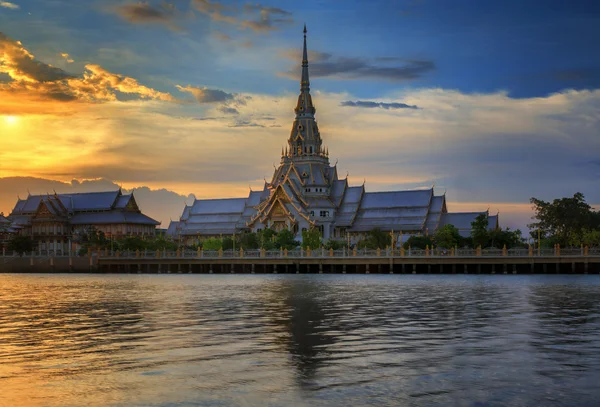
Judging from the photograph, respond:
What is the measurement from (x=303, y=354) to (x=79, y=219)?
135882 millimetres

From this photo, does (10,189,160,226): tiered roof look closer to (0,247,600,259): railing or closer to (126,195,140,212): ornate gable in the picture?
(126,195,140,212): ornate gable

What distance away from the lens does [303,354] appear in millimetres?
23234

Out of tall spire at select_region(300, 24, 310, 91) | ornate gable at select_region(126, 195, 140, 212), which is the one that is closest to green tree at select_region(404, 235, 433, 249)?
tall spire at select_region(300, 24, 310, 91)

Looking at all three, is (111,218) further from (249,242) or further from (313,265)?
(313,265)

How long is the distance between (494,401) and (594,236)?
7936cm

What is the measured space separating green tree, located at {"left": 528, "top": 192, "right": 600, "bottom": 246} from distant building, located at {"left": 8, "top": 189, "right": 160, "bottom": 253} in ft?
251

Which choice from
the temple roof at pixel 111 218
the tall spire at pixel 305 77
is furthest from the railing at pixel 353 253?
the tall spire at pixel 305 77


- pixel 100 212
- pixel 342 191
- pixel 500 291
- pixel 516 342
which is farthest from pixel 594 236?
pixel 100 212

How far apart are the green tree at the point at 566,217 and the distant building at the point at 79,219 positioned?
76.6m

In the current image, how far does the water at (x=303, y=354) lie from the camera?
57.4 feet

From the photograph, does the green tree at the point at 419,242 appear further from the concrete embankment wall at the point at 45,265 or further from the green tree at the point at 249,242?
the concrete embankment wall at the point at 45,265

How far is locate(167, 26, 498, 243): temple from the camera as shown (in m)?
132

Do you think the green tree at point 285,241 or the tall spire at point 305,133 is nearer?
the green tree at point 285,241

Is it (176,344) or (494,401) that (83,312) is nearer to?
(176,344)
